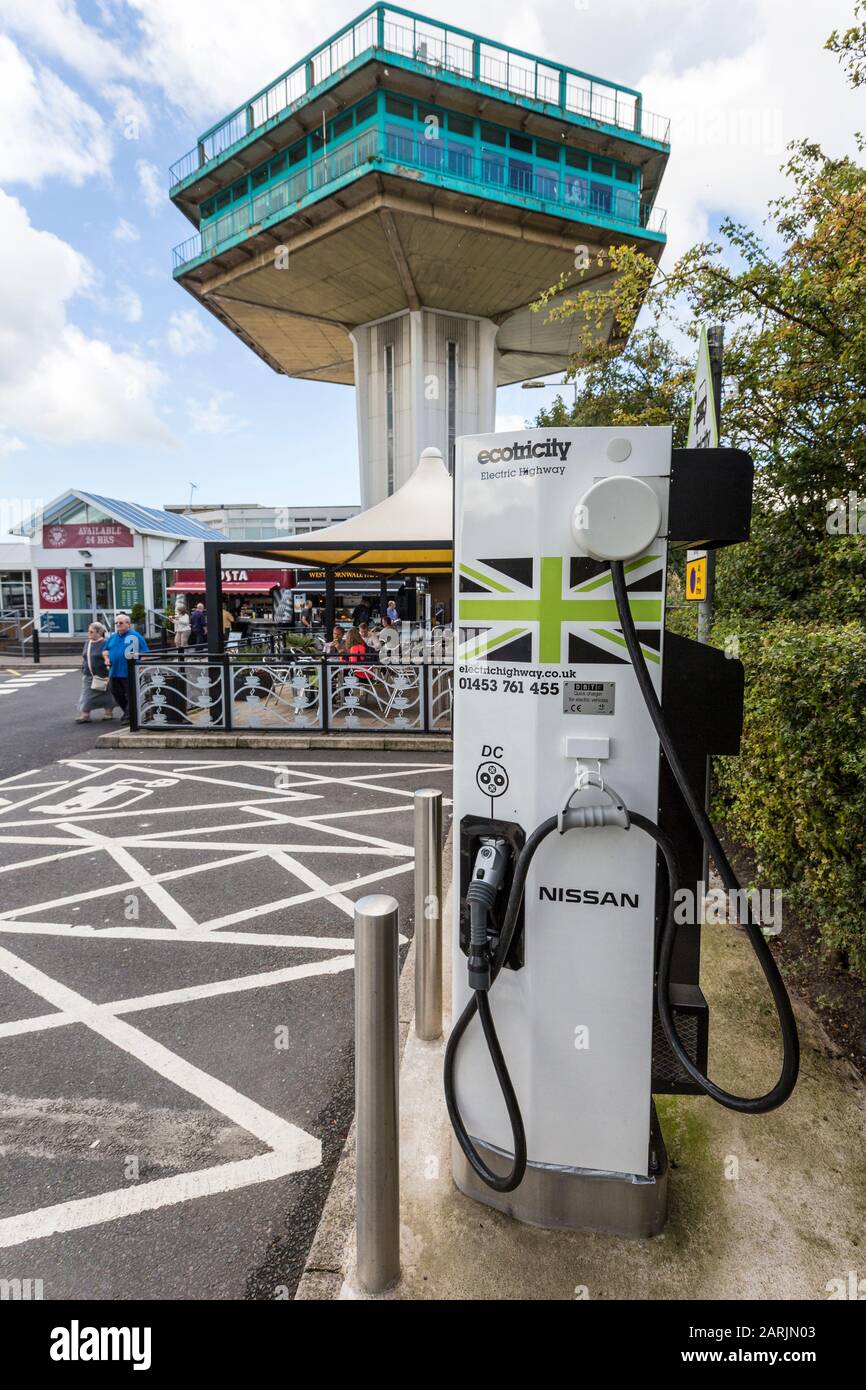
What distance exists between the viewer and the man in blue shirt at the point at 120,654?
424 inches

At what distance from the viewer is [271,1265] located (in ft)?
6.79

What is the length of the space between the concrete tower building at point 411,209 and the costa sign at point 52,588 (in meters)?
12.9

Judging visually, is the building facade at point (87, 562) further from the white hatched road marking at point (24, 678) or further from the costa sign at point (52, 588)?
the white hatched road marking at point (24, 678)

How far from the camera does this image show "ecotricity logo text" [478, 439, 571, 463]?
1.89 m

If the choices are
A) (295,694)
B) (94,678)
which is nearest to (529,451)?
(295,694)

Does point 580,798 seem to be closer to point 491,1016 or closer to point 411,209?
Answer: point 491,1016

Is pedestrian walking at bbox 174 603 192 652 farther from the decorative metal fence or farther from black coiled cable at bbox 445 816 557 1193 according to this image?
black coiled cable at bbox 445 816 557 1193

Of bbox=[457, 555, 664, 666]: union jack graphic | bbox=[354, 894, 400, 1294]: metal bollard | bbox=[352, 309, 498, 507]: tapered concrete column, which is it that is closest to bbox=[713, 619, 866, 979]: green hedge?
bbox=[457, 555, 664, 666]: union jack graphic

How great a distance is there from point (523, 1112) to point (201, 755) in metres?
7.93

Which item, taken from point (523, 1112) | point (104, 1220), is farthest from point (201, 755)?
point (523, 1112)

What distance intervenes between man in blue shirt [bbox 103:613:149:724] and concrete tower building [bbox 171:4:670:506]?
18.5 meters

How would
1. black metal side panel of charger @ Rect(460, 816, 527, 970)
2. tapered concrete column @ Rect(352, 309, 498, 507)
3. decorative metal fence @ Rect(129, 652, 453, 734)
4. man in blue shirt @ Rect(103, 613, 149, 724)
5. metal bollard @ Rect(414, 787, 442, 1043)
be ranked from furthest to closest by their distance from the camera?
tapered concrete column @ Rect(352, 309, 498, 507), man in blue shirt @ Rect(103, 613, 149, 724), decorative metal fence @ Rect(129, 652, 453, 734), metal bollard @ Rect(414, 787, 442, 1043), black metal side panel of charger @ Rect(460, 816, 527, 970)

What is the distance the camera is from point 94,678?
11.2 metres
